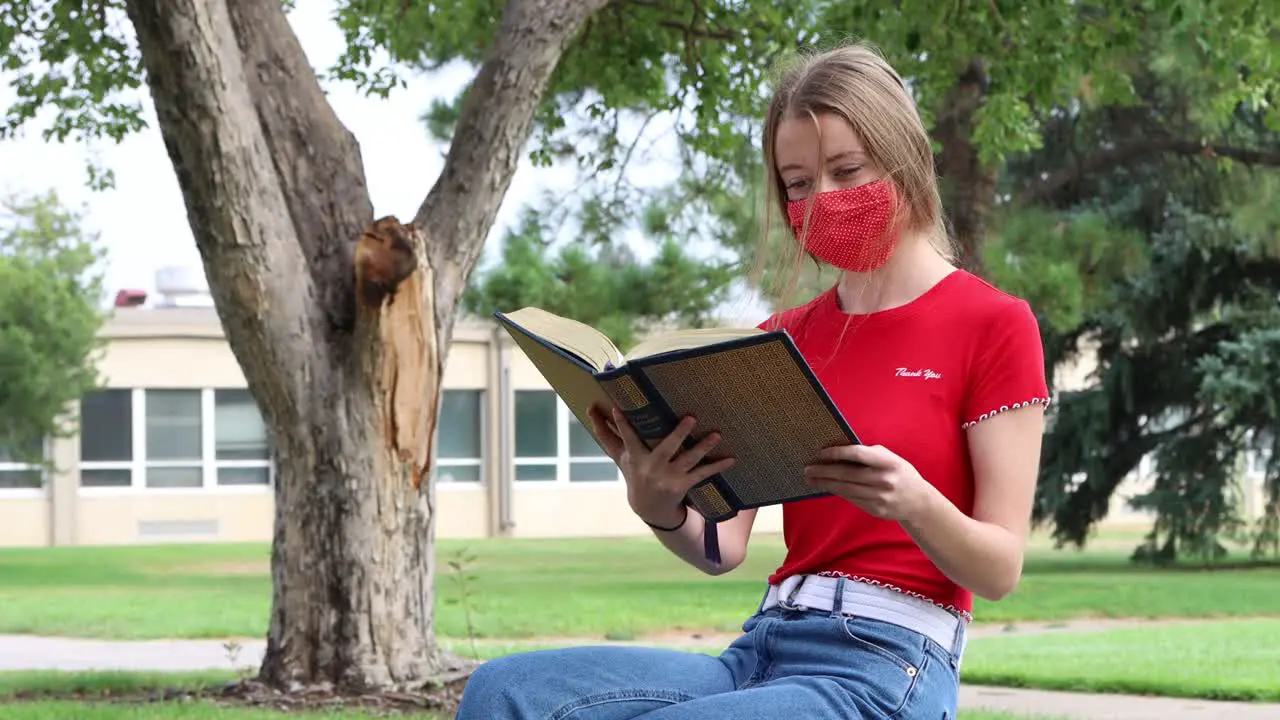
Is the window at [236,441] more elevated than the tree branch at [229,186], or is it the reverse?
the tree branch at [229,186]

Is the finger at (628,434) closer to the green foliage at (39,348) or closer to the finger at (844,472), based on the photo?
the finger at (844,472)

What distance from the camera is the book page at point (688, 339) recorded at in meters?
2.19

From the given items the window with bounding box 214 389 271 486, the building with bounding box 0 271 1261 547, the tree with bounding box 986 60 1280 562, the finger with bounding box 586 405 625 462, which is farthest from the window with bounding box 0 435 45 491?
the finger with bounding box 586 405 625 462

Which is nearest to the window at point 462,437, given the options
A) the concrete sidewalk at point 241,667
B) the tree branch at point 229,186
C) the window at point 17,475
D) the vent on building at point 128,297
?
the window at point 17,475

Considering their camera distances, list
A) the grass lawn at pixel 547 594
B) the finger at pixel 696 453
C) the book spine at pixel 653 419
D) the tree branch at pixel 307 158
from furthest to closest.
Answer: the grass lawn at pixel 547 594, the tree branch at pixel 307 158, the finger at pixel 696 453, the book spine at pixel 653 419

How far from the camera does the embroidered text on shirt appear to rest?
8.12 feet

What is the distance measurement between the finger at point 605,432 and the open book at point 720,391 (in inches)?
0.6

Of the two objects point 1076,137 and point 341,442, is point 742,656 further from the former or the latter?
point 1076,137

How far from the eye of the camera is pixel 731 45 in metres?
10.8

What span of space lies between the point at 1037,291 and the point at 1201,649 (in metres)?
4.84

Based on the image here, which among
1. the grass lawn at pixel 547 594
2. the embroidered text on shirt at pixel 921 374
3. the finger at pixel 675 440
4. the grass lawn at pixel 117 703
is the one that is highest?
the embroidered text on shirt at pixel 921 374

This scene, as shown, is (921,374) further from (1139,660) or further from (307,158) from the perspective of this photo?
(1139,660)

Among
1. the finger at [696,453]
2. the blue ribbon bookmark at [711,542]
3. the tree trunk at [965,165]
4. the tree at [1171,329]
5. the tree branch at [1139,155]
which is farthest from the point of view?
the tree at [1171,329]

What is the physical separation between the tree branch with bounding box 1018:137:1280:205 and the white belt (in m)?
14.9
